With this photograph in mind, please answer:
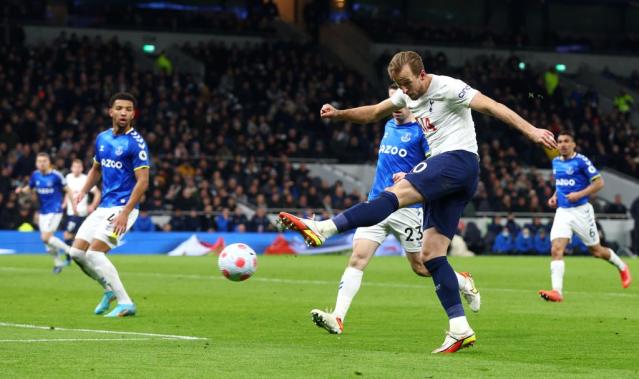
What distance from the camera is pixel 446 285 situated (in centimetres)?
1027

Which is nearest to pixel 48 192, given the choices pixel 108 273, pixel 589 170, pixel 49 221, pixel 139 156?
pixel 49 221

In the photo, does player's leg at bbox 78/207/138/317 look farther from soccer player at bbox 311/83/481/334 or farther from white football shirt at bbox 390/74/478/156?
white football shirt at bbox 390/74/478/156

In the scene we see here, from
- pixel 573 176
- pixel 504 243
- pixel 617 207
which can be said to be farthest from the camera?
→ pixel 617 207

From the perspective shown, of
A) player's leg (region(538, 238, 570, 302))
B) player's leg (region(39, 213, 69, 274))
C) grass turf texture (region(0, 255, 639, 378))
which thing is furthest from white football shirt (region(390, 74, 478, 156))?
player's leg (region(39, 213, 69, 274))

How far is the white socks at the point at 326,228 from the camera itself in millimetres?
8977

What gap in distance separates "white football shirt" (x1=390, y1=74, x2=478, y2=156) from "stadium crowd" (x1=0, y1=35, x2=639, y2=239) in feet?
77.3

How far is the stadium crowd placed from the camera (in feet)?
115

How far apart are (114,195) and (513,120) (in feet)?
A: 20.3

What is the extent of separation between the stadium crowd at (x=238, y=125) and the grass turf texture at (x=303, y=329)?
11.5 meters

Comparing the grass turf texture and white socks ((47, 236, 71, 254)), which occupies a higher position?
the grass turf texture

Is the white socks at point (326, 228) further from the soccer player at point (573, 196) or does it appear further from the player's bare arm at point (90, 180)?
the soccer player at point (573, 196)

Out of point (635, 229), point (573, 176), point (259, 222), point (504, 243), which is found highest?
point (573, 176)

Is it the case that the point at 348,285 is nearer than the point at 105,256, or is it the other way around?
the point at 348,285

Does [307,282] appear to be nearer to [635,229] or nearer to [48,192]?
[48,192]
